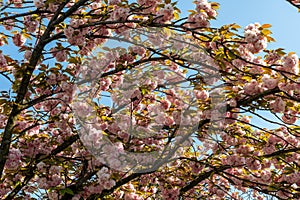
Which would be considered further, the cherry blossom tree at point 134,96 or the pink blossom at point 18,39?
the pink blossom at point 18,39

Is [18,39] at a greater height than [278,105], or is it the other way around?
[18,39]

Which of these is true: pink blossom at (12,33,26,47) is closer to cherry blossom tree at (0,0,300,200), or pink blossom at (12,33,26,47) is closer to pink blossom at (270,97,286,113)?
cherry blossom tree at (0,0,300,200)

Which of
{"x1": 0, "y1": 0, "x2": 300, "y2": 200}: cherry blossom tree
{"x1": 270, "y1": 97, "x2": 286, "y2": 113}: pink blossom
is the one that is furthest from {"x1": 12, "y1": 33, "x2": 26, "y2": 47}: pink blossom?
{"x1": 270, "y1": 97, "x2": 286, "y2": 113}: pink blossom

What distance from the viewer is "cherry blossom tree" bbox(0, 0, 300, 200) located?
4363 millimetres

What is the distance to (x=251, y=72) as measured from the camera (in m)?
4.69

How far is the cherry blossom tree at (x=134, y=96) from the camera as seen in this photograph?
4.36m

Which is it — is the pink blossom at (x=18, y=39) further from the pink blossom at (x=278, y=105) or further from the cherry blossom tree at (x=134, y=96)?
the pink blossom at (x=278, y=105)

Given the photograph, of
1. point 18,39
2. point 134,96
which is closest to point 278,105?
point 134,96

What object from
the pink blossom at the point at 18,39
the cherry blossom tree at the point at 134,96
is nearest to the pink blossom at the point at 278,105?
the cherry blossom tree at the point at 134,96

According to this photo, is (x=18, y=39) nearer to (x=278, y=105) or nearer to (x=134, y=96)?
(x=134, y=96)

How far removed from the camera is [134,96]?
5.34 m

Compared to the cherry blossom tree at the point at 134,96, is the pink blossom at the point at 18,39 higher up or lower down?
higher up

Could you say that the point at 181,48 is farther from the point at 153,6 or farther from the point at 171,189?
the point at 171,189

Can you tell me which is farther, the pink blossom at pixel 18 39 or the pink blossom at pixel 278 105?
the pink blossom at pixel 18 39
